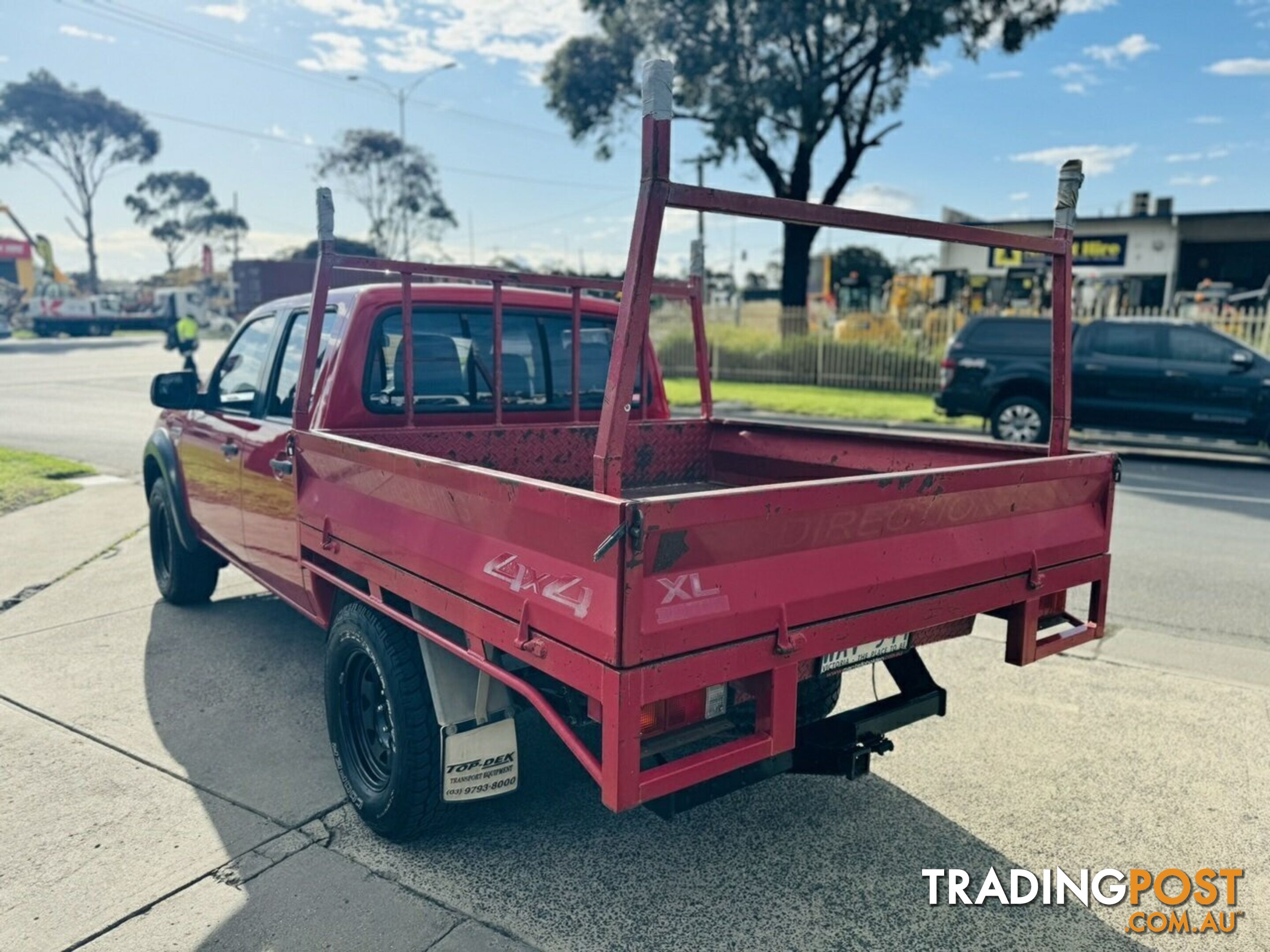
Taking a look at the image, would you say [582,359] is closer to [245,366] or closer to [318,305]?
[318,305]

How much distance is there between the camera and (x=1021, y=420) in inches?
511

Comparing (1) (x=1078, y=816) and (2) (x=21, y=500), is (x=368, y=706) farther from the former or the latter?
(2) (x=21, y=500)

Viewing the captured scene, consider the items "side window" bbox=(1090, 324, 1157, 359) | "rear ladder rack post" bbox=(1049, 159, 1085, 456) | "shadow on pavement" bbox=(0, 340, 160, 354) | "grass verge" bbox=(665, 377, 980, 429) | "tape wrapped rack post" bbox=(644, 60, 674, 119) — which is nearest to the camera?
"tape wrapped rack post" bbox=(644, 60, 674, 119)

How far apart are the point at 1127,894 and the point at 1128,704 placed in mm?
1649

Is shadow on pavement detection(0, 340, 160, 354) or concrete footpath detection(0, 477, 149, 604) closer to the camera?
concrete footpath detection(0, 477, 149, 604)

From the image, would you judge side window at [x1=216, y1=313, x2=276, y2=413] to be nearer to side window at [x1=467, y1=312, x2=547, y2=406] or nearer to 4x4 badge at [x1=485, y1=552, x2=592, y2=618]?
side window at [x1=467, y1=312, x2=547, y2=406]

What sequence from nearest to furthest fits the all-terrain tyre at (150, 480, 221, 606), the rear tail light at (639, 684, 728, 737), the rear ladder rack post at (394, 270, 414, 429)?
the rear tail light at (639, 684, 728, 737) → the rear ladder rack post at (394, 270, 414, 429) → the all-terrain tyre at (150, 480, 221, 606)

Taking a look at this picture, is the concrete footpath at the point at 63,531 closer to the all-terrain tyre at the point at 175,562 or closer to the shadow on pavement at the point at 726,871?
the all-terrain tyre at the point at 175,562

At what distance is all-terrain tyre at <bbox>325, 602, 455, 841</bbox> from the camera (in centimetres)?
302

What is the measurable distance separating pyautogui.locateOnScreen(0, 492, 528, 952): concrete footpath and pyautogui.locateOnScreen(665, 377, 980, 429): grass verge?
31.1ft

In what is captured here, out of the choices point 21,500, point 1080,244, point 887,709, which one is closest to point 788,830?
point 887,709

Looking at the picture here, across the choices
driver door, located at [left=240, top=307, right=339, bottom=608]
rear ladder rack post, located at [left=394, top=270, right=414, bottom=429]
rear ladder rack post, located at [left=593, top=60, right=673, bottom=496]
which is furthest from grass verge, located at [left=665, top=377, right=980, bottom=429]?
rear ladder rack post, located at [left=593, top=60, right=673, bottom=496]

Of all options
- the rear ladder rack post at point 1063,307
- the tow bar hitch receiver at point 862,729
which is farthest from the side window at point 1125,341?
the tow bar hitch receiver at point 862,729

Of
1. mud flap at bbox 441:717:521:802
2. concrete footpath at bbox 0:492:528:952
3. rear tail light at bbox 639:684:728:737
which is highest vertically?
rear tail light at bbox 639:684:728:737
